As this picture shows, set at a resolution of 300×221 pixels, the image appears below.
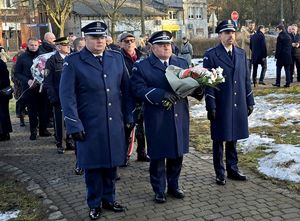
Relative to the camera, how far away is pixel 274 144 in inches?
324

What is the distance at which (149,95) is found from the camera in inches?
218

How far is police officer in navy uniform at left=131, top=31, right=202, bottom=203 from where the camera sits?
5664 mm

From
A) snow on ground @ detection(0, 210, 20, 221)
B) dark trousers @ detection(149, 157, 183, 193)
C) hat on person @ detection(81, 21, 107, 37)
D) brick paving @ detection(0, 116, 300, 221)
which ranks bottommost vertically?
snow on ground @ detection(0, 210, 20, 221)

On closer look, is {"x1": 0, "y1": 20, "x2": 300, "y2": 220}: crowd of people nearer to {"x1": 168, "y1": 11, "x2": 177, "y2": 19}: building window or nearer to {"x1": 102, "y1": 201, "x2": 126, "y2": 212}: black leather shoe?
{"x1": 102, "y1": 201, "x2": 126, "y2": 212}: black leather shoe

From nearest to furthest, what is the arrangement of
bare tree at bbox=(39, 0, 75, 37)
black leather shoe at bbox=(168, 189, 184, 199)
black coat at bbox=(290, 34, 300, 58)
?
black leather shoe at bbox=(168, 189, 184, 199) < black coat at bbox=(290, 34, 300, 58) < bare tree at bbox=(39, 0, 75, 37)

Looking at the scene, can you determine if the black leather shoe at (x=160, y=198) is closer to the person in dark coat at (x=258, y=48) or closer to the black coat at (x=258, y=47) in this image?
the person in dark coat at (x=258, y=48)

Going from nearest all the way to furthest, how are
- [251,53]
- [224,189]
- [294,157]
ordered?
1. [224,189]
2. [294,157]
3. [251,53]

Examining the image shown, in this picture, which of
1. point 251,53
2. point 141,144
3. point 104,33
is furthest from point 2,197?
point 251,53

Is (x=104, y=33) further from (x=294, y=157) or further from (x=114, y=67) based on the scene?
(x=294, y=157)

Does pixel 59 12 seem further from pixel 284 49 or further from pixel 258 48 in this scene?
pixel 284 49

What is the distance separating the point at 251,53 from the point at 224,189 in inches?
443

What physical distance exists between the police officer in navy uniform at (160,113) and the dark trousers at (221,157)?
2.25 feet

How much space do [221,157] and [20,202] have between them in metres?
2.74

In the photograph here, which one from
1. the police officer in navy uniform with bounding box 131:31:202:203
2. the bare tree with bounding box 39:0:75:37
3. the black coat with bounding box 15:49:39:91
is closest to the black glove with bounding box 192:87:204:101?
the police officer in navy uniform with bounding box 131:31:202:203
